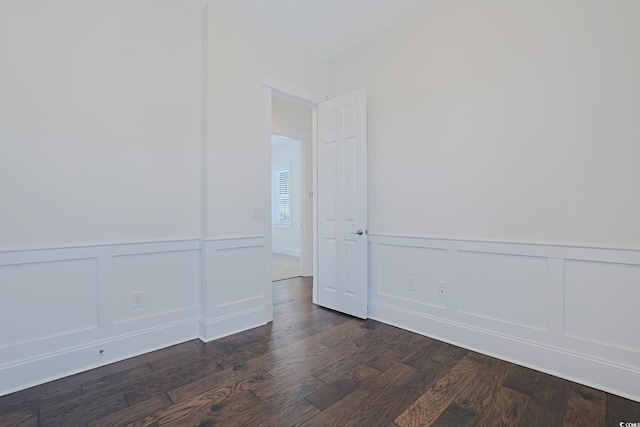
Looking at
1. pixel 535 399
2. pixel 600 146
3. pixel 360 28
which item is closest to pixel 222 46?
pixel 360 28

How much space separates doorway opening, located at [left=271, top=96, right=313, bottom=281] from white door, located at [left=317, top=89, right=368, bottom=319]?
1.57 meters

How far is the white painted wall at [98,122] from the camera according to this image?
6.34 feet

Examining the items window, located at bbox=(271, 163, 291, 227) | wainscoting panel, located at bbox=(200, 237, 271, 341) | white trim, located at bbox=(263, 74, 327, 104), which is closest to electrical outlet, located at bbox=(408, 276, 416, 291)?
wainscoting panel, located at bbox=(200, 237, 271, 341)

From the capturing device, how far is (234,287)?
9.33 ft

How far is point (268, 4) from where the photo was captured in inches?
104

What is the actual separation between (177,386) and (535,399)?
222cm

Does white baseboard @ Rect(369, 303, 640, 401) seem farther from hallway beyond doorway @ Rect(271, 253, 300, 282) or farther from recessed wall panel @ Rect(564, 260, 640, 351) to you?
hallway beyond doorway @ Rect(271, 253, 300, 282)

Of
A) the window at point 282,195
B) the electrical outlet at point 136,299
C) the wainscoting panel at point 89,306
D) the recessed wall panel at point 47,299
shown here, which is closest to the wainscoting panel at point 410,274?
the wainscoting panel at point 89,306

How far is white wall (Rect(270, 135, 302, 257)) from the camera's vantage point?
767cm

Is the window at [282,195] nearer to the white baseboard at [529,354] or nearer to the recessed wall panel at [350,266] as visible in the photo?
the recessed wall panel at [350,266]

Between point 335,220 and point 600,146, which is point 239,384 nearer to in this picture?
point 335,220

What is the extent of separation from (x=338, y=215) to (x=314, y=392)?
1.85 meters

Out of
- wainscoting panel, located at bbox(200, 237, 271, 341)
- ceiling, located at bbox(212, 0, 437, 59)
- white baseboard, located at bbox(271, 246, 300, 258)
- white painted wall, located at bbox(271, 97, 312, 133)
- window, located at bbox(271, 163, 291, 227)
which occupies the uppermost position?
ceiling, located at bbox(212, 0, 437, 59)

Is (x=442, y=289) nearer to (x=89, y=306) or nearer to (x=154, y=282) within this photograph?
(x=154, y=282)
